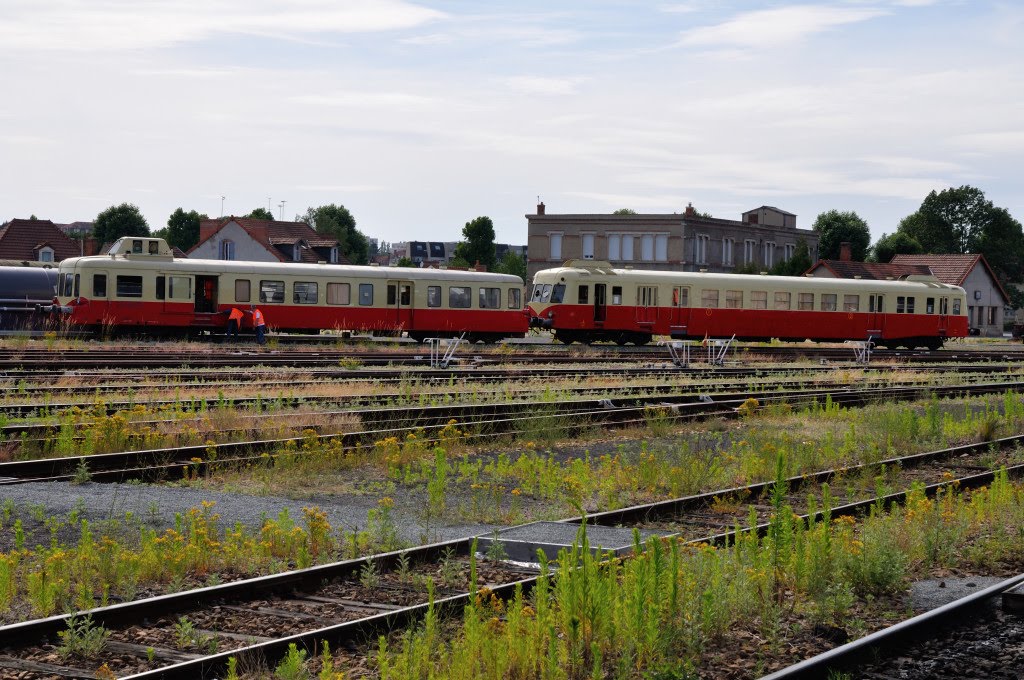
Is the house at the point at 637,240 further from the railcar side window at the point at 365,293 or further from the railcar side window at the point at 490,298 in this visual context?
the railcar side window at the point at 365,293

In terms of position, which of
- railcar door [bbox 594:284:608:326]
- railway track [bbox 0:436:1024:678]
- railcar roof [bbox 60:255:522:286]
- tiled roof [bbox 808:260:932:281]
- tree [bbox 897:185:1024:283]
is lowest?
railway track [bbox 0:436:1024:678]

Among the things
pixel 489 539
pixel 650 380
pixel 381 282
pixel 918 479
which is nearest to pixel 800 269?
pixel 381 282

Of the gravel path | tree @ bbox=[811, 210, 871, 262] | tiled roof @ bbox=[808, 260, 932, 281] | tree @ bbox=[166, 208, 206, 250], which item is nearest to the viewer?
the gravel path

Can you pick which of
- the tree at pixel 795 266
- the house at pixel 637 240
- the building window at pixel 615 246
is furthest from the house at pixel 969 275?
the building window at pixel 615 246

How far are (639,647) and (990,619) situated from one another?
2.60 meters

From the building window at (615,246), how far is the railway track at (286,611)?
243 ft

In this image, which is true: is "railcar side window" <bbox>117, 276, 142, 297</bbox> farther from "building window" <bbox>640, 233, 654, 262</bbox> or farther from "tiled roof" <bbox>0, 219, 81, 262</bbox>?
"building window" <bbox>640, 233, 654, 262</bbox>

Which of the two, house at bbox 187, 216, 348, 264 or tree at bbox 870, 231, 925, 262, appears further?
tree at bbox 870, 231, 925, 262

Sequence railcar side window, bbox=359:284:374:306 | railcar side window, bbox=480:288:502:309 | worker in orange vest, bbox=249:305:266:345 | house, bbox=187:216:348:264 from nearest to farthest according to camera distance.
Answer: worker in orange vest, bbox=249:305:266:345 → railcar side window, bbox=359:284:374:306 → railcar side window, bbox=480:288:502:309 → house, bbox=187:216:348:264

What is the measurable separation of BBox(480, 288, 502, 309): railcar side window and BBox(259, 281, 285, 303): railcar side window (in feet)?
22.7

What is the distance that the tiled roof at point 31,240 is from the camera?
7900cm

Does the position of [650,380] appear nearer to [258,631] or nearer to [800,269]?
[258,631]

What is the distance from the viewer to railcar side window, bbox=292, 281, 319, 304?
37062 millimetres

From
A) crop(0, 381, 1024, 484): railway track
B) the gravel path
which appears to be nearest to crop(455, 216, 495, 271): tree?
crop(0, 381, 1024, 484): railway track
